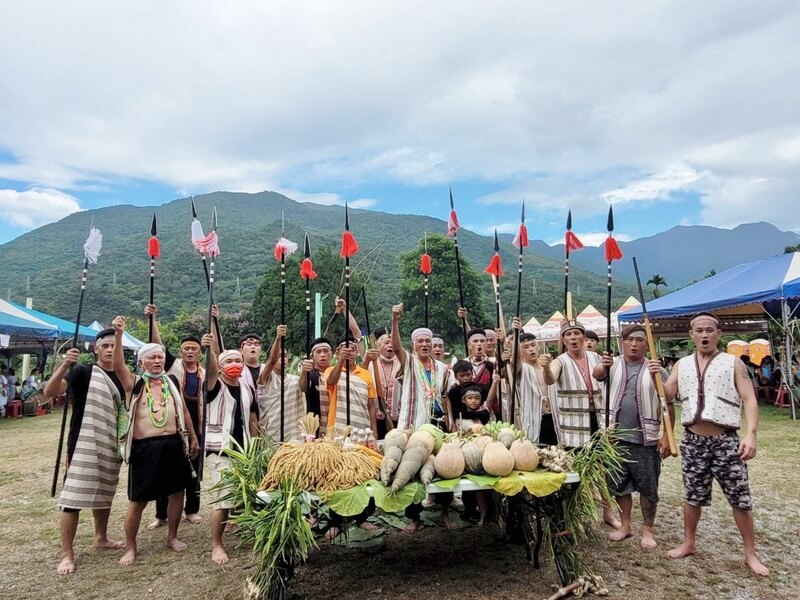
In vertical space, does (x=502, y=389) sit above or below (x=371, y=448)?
above

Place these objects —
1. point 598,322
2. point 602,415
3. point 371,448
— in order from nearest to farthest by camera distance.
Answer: point 371,448, point 602,415, point 598,322

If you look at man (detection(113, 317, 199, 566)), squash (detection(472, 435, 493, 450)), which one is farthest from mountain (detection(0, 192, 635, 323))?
squash (detection(472, 435, 493, 450))

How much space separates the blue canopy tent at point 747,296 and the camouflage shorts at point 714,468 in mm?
8027

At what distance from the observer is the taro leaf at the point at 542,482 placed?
3172mm

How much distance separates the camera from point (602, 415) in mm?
4469

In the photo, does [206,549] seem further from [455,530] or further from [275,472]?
[455,530]

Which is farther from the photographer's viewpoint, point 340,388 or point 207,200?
point 207,200

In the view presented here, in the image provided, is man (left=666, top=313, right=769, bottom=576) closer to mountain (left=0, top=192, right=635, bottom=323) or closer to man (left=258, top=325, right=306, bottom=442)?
man (left=258, top=325, right=306, bottom=442)

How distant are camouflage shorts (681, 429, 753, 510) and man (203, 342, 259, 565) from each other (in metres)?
3.29

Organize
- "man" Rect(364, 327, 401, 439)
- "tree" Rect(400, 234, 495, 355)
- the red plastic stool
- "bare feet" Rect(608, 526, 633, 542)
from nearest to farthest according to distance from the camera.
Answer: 1. "bare feet" Rect(608, 526, 633, 542)
2. "man" Rect(364, 327, 401, 439)
3. the red plastic stool
4. "tree" Rect(400, 234, 495, 355)

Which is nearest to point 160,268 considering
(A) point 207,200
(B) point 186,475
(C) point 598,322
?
(C) point 598,322

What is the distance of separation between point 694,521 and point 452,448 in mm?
2057

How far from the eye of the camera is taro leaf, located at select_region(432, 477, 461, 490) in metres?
3.16

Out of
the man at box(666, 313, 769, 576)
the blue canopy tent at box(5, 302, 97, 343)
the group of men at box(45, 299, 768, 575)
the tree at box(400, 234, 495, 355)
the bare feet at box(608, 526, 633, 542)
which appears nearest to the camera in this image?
the man at box(666, 313, 769, 576)
